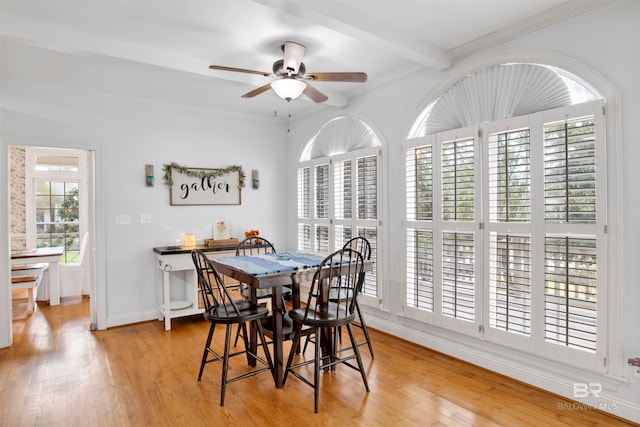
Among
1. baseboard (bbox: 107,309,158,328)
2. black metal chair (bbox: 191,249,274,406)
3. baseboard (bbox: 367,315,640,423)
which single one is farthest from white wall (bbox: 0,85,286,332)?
baseboard (bbox: 367,315,640,423)

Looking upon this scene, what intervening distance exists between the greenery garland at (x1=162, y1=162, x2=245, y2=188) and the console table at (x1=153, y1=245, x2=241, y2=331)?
87 centimetres

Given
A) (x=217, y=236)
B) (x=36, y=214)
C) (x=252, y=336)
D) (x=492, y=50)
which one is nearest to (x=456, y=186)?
(x=492, y=50)

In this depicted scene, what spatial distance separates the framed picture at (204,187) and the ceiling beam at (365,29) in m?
2.86

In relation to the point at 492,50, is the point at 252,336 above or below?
below

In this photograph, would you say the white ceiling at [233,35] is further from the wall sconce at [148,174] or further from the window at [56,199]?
the window at [56,199]

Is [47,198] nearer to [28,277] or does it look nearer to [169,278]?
[28,277]

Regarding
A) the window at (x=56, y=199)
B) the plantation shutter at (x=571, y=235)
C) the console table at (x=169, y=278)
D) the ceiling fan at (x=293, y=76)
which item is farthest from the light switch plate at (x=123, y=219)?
the plantation shutter at (x=571, y=235)

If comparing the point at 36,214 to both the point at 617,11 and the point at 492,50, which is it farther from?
the point at 617,11

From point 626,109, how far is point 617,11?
0.62 metres

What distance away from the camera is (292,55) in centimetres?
299

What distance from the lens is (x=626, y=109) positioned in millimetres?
2262

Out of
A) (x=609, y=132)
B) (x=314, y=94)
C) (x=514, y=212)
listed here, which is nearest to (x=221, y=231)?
(x=314, y=94)

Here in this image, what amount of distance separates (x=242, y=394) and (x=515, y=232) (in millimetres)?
2334

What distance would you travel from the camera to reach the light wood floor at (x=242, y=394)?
2318 millimetres
